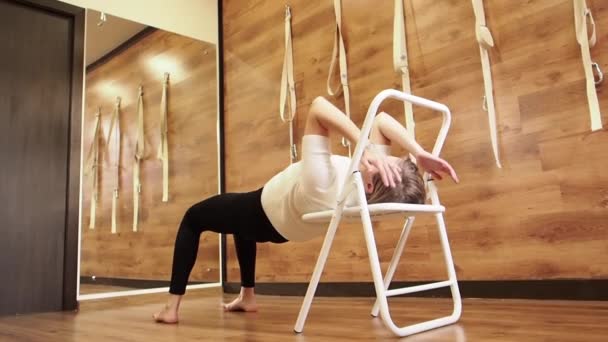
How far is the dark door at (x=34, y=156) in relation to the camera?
228 cm

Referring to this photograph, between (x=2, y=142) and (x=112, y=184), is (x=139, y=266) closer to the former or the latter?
(x=112, y=184)

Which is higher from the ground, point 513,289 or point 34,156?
point 34,156

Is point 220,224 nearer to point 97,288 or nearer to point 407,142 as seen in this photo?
point 407,142

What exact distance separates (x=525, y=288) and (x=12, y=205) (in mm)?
2293

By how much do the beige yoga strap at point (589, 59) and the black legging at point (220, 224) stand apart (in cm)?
119

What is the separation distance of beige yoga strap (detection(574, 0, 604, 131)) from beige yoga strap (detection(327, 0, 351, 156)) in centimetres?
108

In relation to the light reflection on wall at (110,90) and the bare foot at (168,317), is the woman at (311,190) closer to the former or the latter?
the bare foot at (168,317)

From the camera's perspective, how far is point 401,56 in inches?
89.1

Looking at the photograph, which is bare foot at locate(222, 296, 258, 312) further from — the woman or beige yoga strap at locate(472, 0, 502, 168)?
beige yoga strap at locate(472, 0, 502, 168)

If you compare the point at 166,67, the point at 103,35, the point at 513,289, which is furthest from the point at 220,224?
the point at 166,67

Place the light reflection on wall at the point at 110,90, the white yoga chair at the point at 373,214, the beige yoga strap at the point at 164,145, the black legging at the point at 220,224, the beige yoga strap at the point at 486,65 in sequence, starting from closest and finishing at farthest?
the white yoga chair at the point at 373,214 → the black legging at the point at 220,224 → the beige yoga strap at the point at 486,65 → the light reflection on wall at the point at 110,90 → the beige yoga strap at the point at 164,145

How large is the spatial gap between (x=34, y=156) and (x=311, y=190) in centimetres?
168

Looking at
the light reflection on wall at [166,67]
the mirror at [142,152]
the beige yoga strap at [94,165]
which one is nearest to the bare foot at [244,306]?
the mirror at [142,152]

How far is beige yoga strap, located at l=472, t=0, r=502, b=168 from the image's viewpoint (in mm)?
1959
